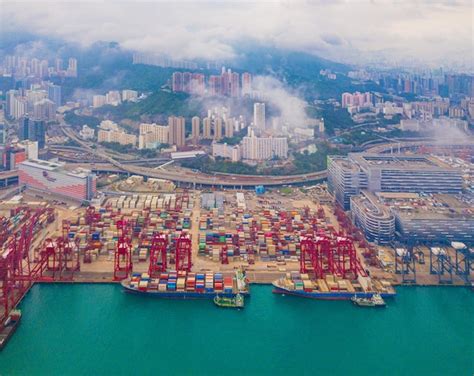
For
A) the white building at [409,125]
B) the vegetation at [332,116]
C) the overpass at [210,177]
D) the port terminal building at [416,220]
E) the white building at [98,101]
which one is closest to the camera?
the port terminal building at [416,220]

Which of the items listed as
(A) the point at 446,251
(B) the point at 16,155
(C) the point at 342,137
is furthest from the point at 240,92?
(A) the point at 446,251

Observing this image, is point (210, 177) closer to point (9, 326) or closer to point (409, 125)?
point (9, 326)

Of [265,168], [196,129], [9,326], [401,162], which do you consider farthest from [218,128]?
[9,326]

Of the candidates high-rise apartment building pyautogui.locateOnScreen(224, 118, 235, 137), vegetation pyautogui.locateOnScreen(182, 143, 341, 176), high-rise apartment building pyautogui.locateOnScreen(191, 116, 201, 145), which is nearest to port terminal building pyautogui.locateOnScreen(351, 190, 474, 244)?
vegetation pyautogui.locateOnScreen(182, 143, 341, 176)

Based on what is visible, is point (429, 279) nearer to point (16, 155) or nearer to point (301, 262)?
point (301, 262)

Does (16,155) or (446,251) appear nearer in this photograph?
(446,251)

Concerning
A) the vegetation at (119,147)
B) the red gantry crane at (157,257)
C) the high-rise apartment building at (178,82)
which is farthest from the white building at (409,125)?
the red gantry crane at (157,257)

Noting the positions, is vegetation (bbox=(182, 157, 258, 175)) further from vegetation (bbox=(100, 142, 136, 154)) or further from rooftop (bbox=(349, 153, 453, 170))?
rooftop (bbox=(349, 153, 453, 170))

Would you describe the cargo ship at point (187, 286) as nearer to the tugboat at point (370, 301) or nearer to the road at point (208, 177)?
the tugboat at point (370, 301)
